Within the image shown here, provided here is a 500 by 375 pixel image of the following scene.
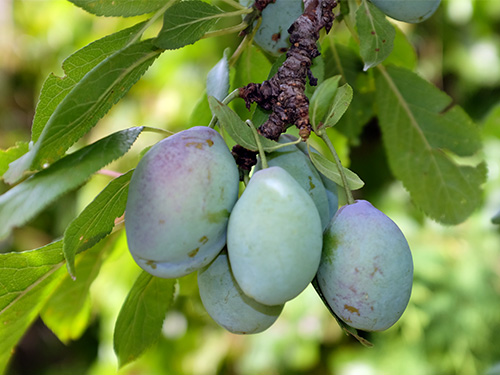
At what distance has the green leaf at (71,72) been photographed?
0.64 metres

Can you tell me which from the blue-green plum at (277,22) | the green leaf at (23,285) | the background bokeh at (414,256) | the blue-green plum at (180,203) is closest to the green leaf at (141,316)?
the green leaf at (23,285)

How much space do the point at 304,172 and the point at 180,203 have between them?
0.18 m

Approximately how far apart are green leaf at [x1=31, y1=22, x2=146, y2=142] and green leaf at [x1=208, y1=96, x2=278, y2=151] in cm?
20

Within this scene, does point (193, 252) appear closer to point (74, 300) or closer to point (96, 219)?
point (96, 219)

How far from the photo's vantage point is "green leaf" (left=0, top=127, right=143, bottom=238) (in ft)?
1.75

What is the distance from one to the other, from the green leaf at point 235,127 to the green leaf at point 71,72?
7.8 inches

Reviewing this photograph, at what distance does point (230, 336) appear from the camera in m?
2.52

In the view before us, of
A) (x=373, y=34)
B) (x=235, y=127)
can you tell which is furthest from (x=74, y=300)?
(x=373, y=34)

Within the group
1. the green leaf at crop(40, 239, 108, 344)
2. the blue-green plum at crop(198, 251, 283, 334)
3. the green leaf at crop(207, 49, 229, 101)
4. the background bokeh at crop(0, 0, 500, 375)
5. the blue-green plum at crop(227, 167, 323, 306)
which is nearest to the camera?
the blue-green plum at crop(227, 167, 323, 306)

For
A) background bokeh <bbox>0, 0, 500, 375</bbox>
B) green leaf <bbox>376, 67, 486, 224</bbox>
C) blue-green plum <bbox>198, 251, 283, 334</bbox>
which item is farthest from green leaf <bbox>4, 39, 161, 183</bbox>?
background bokeh <bbox>0, 0, 500, 375</bbox>

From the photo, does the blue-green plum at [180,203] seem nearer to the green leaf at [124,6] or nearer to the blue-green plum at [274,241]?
the blue-green plum at [274,241]

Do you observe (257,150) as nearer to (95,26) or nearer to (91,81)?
(91,81)

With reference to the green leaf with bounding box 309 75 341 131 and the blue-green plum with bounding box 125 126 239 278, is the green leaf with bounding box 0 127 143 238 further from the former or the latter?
the green leaf with bounding box 309 75 341 131

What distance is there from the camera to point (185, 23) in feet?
2.15
